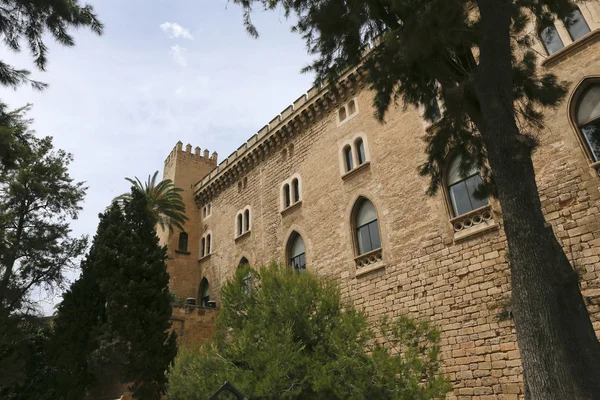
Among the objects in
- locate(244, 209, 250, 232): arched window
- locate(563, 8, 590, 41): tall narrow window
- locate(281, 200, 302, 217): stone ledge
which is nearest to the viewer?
locate(563, 8, 590, 41): tall narrow window

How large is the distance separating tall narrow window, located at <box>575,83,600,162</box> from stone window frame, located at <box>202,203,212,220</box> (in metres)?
16.0

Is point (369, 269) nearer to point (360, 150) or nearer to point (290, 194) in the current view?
point (360, 150)

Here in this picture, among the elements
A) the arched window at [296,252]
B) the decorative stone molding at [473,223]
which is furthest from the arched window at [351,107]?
the decorative stone molding at [473,223]

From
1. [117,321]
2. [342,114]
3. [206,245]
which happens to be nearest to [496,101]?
[342,114]

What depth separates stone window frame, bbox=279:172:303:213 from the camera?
14.5 meters

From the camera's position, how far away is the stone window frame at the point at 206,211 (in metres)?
20.4

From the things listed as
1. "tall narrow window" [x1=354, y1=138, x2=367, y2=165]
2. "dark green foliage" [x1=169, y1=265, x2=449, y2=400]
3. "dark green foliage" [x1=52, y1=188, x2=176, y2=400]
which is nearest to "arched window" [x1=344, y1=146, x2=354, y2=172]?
"tall narrow window" [x1=354, y1=138, x2=367, y2=165]

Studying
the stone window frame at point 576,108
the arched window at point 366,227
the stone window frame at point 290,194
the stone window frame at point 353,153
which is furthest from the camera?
the stone window frame at point 290,194

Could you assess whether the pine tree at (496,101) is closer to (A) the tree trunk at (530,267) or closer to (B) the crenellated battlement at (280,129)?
(A) the tree trunk at (530,267)

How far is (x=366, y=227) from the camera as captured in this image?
11.8 m

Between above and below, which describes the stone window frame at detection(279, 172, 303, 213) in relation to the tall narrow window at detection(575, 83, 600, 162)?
above

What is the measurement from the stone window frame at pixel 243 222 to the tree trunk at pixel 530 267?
12.7 metres

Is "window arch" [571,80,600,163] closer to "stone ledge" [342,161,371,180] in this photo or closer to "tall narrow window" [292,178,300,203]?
"stone ledge" [342,161,371,180]

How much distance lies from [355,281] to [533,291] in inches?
294
